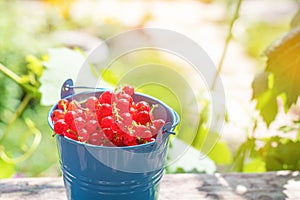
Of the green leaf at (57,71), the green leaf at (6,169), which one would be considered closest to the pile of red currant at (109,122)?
the green leaf at (57,71)

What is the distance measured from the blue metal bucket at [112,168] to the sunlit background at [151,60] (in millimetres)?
175

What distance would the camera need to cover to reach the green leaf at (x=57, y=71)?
1.26m

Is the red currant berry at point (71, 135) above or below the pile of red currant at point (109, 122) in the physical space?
below

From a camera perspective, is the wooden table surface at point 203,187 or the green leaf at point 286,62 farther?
the green leaf at point 286,62

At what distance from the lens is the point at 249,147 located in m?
1.43

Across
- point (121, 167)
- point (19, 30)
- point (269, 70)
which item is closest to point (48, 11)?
point (19, 30)

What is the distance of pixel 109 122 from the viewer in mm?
841

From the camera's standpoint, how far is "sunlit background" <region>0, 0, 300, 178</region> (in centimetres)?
141

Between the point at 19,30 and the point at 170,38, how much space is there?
3.72ft

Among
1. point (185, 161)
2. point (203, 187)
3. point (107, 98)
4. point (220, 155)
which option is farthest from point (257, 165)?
point (107, 98)

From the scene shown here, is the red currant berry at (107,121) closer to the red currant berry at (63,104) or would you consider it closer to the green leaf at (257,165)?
the red currant berry at (63,104)

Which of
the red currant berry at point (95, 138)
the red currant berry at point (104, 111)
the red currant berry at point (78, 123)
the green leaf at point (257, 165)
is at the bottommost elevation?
the green leaf at point (257, 165)

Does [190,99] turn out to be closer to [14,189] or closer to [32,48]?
[14,189]

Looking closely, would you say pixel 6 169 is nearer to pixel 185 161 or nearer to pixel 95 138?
pixel 185 161
